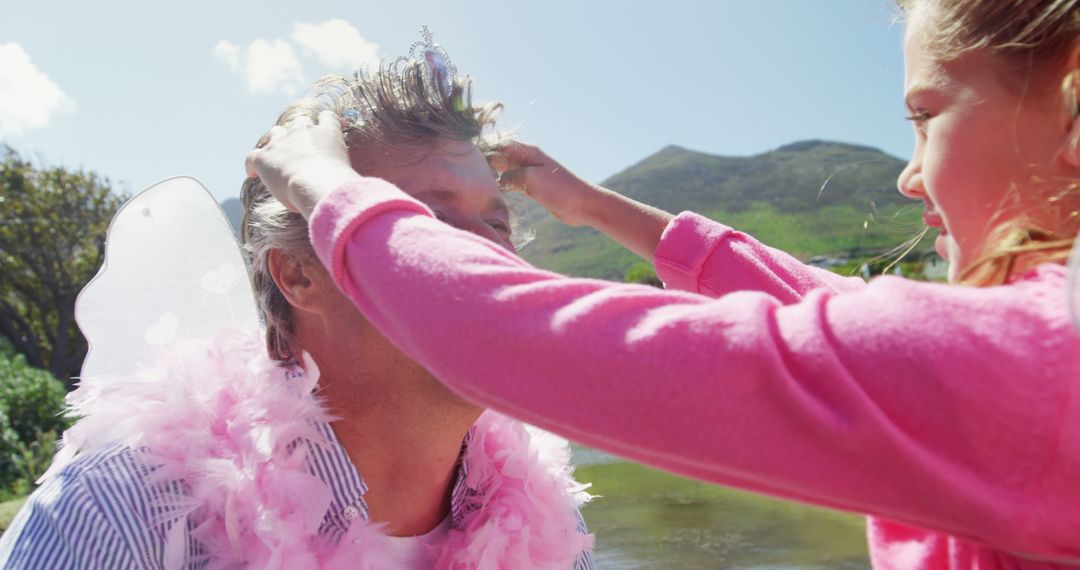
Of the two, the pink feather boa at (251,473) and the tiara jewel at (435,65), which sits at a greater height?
the tiara jewel at (435,65)

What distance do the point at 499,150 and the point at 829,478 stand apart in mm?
1804

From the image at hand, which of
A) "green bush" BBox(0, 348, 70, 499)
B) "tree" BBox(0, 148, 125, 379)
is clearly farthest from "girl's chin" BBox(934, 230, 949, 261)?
"tree" BBox(0, 148, 125, 379)

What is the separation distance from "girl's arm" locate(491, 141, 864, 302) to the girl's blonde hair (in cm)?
87

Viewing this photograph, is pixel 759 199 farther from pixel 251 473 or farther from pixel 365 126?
pixel 251 473

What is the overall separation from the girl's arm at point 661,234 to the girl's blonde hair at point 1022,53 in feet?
2.86

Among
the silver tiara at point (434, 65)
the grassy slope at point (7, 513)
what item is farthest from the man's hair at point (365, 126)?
the grassy slope at point (7, 513)

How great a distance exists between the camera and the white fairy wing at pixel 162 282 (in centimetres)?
246

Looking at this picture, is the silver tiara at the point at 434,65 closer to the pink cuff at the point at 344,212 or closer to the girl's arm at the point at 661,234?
the girl's arm at the point at 661,234

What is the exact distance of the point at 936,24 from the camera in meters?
1.30

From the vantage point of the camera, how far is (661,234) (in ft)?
7.59

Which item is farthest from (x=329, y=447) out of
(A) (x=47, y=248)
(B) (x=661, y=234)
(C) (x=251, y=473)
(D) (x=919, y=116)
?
(A) (x=47, y=248)

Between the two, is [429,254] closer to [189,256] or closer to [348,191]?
[348,191]

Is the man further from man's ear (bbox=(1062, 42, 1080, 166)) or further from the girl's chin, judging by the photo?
man's ear (bbox=(1062, 42, 1080, 166))

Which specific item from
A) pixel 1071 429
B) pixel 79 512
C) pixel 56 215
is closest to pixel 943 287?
pixel 1071 429
